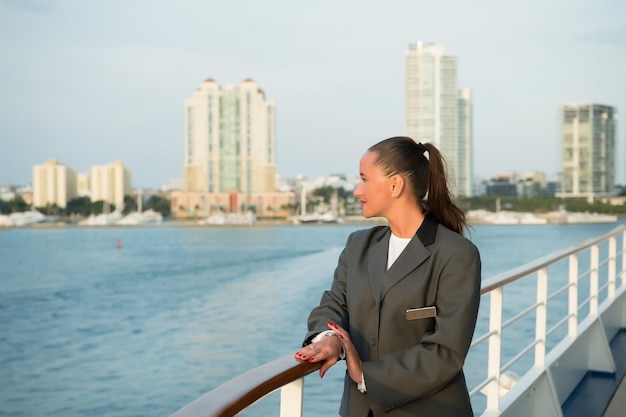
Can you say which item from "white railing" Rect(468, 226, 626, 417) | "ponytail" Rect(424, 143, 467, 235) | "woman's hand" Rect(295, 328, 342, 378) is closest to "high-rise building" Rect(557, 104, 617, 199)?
"white railing" Rect(468, 226, 626, 417)

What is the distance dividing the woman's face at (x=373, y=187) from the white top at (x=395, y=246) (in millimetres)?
→ 49

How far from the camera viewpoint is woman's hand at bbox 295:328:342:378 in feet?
3.65

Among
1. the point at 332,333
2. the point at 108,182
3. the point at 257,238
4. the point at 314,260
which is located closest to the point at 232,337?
the point at 314,260

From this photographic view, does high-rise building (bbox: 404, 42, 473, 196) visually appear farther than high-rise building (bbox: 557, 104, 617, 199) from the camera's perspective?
No

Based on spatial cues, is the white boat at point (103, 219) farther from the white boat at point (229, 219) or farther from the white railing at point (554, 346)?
the white railing at point (554, 346)

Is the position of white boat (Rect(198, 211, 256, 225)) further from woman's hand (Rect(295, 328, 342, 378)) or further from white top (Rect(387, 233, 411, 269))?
woman's hand (Rect(295, 328, 342, 378))

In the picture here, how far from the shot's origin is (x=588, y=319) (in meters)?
3.85

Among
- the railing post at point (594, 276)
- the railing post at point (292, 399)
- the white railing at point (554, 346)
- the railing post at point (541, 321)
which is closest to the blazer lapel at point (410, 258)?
the railing post at point (292, 399)

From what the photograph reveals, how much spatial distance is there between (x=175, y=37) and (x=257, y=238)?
23.8 metres

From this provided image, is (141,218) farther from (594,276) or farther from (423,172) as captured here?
(423,172)

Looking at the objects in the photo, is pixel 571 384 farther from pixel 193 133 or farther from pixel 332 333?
pixel 193 133

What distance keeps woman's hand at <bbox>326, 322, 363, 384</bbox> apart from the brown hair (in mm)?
251

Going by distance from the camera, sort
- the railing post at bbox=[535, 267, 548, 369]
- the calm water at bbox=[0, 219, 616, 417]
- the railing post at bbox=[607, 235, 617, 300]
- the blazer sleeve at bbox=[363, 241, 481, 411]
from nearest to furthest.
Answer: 1. the blazer sleeve at bbox=[363, 241, 481, 411]
2. the railing post at bbox=[535, 267, 548, 369]
3. the railing post at bbox=[607, 235, 617, 300]
4. the calm water at bbox=[0, 219, 616, 417]

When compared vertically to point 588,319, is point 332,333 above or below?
above
